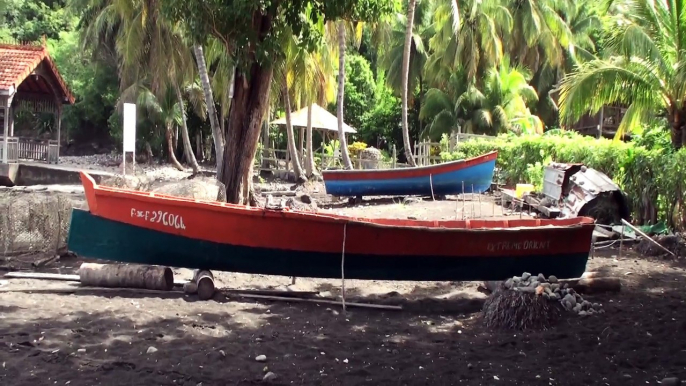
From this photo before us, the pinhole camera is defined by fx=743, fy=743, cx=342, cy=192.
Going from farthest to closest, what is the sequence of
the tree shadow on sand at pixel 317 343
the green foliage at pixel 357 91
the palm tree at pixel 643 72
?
the green foliage at pixel 357 91
the palm tree at pixel 643 72
the tree shadow on sand at pixel 317 343

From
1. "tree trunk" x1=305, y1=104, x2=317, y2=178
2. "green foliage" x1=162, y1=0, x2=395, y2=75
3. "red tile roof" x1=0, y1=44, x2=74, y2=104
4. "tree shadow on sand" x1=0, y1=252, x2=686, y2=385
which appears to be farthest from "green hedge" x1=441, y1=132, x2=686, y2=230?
"red tile roof" x1=0, y1=44, x2=74, y2=104

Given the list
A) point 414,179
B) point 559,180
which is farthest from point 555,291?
point 414,179

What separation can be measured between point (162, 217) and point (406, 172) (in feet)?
38.1

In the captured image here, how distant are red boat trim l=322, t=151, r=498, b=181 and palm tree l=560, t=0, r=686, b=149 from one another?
4755 millimetres

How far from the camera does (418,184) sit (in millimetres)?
19453

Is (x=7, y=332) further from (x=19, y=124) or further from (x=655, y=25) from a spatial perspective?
(x=19, y=124)

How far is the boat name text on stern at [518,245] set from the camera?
28.0ft

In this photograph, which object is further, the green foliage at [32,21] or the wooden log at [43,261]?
the green foliage at [32,21]

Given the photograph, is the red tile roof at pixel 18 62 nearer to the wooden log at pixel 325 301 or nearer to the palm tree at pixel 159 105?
the palm tree at pixel 159 105

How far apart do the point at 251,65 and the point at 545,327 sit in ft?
21.7

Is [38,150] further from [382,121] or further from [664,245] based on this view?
[664,245]

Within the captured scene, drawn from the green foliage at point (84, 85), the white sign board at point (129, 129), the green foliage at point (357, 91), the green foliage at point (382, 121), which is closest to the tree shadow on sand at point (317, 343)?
the white sign board at point (129, 129)

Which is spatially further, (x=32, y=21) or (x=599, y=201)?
(x=32, y=21)

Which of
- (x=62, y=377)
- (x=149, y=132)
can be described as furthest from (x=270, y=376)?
(x=149, y=132)
